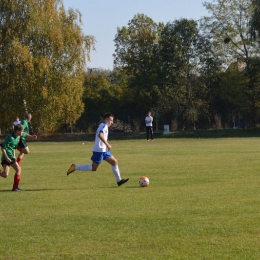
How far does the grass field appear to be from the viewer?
318 inches

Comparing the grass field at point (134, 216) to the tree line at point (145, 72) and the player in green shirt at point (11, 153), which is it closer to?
the player in green shirt at point (11, 153)

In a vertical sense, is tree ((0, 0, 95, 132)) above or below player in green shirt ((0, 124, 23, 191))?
above

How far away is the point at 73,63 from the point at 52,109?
14.3 feet

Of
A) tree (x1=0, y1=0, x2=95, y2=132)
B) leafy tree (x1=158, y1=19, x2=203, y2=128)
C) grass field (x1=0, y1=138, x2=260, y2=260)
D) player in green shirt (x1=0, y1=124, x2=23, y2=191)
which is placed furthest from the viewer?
leafy tree (x1=158, y1=19, x2=203, y2=128)

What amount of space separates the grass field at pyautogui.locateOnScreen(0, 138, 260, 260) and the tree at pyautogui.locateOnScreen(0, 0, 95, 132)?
1297 inches

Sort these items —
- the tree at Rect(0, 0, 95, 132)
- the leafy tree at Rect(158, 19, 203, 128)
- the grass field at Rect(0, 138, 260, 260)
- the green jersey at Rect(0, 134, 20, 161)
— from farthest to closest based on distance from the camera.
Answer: the leafy tree at Rect(158, 19, 203, 128)
the tree at Rect(0, 0, 95, 132)
the green jersey at Rect(0, 134, 20, 161)
the grass field at Rect(0, 138, 260, 260)

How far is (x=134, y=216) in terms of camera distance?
416 inches

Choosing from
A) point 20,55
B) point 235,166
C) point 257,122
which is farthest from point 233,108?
point 235,166

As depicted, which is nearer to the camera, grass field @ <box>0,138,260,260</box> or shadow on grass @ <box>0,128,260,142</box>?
grass field @ <box>0,138,260,260</box>

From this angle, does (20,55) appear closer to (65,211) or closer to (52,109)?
(52,109)

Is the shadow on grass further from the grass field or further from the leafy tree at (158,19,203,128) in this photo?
the grass field

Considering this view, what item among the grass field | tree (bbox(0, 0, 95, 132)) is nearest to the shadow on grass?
tree (bbox(0, 0, 95, 132))

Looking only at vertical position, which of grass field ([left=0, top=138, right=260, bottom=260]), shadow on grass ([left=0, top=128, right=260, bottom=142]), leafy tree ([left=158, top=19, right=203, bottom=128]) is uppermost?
leafy tree ([left=158, top=19, right=203, bottom=128])

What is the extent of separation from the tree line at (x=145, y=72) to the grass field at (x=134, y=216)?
34103mm
